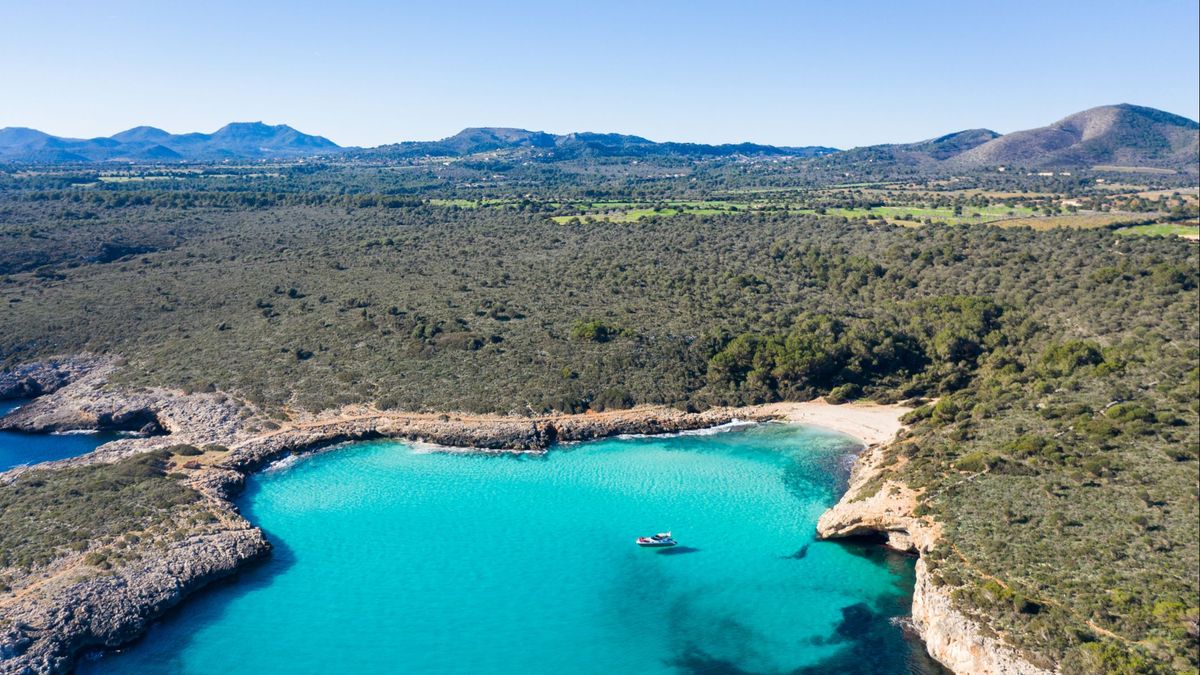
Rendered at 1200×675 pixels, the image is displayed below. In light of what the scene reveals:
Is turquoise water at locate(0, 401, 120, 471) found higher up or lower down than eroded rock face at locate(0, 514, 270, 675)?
lower down

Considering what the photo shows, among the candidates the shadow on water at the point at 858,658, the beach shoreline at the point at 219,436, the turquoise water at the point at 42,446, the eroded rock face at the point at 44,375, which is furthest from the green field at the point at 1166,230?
the eroded rock face at the point at 44,375

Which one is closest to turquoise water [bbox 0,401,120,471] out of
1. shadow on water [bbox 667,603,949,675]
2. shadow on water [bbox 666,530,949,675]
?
shadow on water [bbox 666,530,949,675]

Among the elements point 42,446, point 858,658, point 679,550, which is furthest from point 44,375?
point 858,658

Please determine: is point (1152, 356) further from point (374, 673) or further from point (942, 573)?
point (374, 673)

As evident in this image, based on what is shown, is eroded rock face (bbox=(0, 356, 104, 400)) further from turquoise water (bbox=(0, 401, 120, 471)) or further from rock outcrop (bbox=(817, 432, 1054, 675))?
rock outcrop (bbox=(817, 432, 1054, 675))

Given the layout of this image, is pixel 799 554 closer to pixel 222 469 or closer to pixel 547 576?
pixel 547 576

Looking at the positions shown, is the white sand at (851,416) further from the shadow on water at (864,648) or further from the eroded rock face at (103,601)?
the eroded rock face at (103,601)
